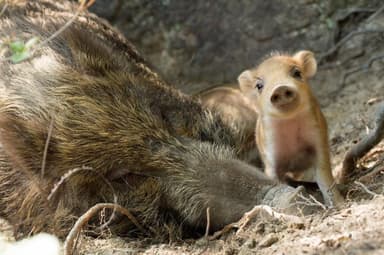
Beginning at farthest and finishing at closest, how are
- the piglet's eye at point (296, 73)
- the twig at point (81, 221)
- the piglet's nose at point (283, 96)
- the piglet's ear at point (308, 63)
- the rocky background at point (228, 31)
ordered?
1. the rocky background at point (228, 31)
2. the piglet's ear at point (308, 63)
3. the piglet's eye at point (296, 73)
4. the piglet's nose at point (283, 96)
5. the twig at point (81, 221)

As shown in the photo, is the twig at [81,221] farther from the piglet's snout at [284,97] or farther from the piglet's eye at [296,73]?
the piglet's eye at [296,73]

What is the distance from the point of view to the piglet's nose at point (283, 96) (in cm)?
402

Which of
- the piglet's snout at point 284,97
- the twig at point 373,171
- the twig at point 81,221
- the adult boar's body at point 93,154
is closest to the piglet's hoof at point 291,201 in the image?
the adult boar's body at point 93,154

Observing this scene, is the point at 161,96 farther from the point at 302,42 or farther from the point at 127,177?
the point at 302,42

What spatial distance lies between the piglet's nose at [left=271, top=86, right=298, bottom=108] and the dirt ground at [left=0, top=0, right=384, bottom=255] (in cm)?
56

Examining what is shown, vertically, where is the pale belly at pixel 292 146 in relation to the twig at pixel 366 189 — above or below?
above

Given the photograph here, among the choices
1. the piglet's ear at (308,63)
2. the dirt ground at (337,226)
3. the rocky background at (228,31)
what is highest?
the rocky background at (228,31)

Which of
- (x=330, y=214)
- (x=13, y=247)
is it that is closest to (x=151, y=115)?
(x=13, y=247)

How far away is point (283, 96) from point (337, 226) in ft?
3.30

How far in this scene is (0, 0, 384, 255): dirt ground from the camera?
3.07m

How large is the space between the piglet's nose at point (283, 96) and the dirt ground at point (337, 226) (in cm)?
56

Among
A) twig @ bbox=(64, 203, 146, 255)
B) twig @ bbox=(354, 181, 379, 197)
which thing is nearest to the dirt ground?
twig @ bbox=(354, 181, 379, 197)

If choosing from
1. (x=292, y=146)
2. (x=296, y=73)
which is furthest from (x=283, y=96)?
(x=292, y=146)

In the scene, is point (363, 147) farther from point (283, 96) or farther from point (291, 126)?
point (283, 96)
